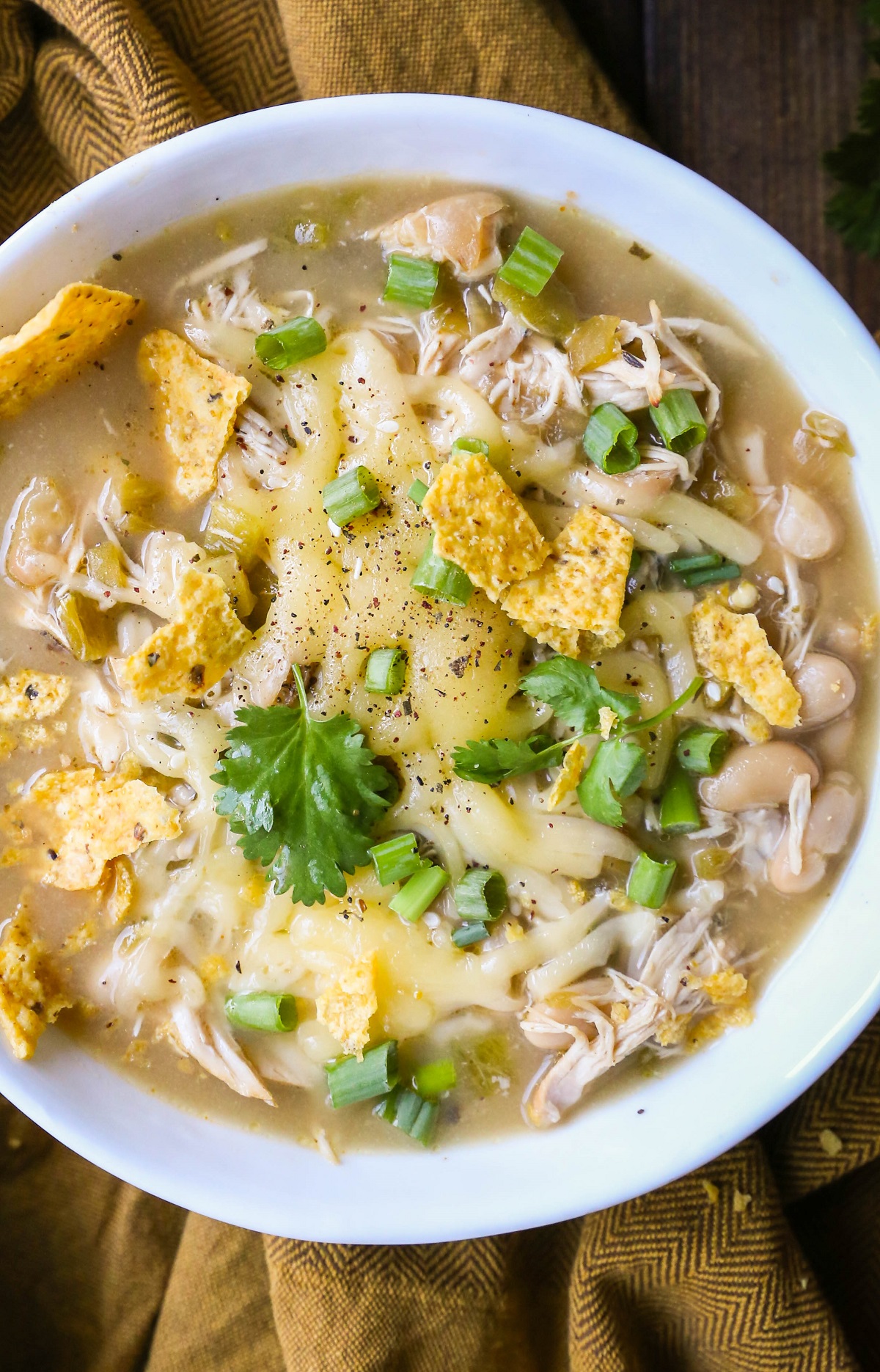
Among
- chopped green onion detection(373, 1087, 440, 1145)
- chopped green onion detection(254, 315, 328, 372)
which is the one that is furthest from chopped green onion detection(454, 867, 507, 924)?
chopped green onion detection(254, 315, 328, 372)

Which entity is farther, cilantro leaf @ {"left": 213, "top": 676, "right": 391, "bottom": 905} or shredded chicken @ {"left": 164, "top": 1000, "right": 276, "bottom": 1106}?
shredded chicken @ {"left": 164, "top": 1000, "right": 276, "bottom": 1106}

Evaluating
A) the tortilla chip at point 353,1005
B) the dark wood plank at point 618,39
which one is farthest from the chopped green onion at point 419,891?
the dark wood plank at point 618,39

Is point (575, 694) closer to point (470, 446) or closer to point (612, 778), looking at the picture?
point (612, 778)

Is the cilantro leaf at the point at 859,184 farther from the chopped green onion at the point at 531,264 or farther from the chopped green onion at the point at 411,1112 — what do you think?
the chopped green onion at the point at 411,1112

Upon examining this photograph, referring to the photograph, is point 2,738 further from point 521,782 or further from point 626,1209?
point 626,1209

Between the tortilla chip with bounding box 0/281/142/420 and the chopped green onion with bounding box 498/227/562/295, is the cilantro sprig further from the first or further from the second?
the tortilla chip with bounding box 0/281/142/420

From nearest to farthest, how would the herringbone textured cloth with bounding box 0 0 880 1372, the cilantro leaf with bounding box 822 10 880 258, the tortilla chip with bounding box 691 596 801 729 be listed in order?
the tortilla chip with bounding box 691 596 801 729 < the herringbone textured cloth with bounding box 0 0 880 1372 < the cilantro leaf with bounding box 822 10 880 258
